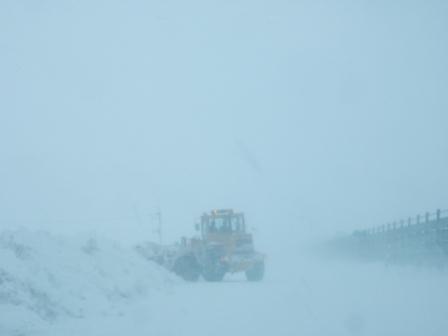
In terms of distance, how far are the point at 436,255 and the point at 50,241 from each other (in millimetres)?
15278

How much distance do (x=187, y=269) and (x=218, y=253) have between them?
6.54 feet

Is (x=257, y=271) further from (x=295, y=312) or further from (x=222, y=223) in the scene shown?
(x=295, y=312)

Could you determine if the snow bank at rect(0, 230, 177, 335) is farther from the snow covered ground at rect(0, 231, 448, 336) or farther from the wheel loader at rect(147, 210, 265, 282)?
the wheel loader at rect(147, 210, 265, 282)

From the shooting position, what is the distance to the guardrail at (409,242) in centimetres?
2930

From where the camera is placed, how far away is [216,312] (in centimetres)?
1725

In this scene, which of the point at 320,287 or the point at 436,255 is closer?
the point at 320,287

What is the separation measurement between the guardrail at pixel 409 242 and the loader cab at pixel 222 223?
7822 mm

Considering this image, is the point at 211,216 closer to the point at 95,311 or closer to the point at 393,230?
the point at 393,230

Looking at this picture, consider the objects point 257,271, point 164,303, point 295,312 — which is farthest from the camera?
point 257,271

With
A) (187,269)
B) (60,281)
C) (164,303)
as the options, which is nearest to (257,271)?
(187,269)

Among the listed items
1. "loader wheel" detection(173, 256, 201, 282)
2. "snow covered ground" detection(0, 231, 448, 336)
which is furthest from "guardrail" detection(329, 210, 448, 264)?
"loader wheel" detection(173, 256, 201, 282)

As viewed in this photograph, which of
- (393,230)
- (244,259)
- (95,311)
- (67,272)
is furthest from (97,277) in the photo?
(393,230)

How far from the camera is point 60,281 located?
1855cm

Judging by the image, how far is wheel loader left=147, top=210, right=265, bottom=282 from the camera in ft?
108
